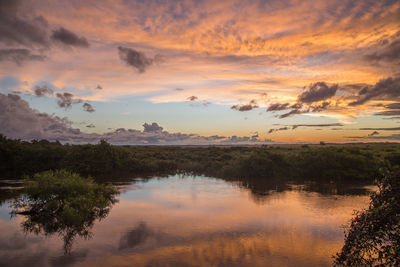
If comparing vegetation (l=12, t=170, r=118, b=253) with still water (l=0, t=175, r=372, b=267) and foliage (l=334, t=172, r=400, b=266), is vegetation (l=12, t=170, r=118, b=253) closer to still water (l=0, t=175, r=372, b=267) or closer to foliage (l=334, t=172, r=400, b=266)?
still water (l=0, t=175, r=372, b=267)

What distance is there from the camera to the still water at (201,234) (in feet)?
44.8

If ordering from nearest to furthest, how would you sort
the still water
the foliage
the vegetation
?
the foliage < the still water < the vegetation

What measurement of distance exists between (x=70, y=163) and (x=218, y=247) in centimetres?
3689

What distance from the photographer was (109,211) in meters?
22.5

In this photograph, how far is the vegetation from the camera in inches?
689

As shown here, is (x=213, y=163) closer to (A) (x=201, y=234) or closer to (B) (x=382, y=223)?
(A) (x=201, y=234)

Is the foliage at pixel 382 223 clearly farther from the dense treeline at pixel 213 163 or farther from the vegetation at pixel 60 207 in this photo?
the dense treeline at pixel 213 163

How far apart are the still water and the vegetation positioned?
2.19ft

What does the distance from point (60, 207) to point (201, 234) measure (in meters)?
10.0

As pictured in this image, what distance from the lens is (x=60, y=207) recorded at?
64.3 feet

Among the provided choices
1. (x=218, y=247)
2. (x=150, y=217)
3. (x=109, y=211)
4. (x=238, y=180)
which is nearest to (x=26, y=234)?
(x=109, y=211)

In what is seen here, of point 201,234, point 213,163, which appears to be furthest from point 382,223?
point 213,163

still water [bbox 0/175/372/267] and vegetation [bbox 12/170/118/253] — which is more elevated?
vegetation [bbox 12/170/118/253]

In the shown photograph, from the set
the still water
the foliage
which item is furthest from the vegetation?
the foliage
